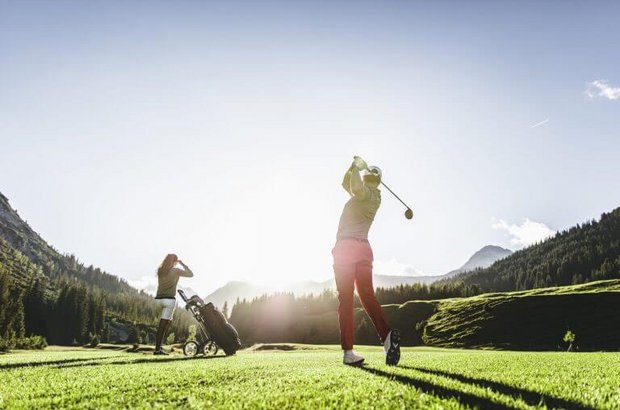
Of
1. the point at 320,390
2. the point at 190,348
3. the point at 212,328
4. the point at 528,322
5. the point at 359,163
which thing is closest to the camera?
the point at 320,390

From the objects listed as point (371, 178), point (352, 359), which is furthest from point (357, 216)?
point (352, 359)

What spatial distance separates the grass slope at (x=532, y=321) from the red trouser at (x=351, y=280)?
91863 millimetres

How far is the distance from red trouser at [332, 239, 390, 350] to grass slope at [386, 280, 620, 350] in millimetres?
91863

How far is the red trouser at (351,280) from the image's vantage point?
754 centimetres

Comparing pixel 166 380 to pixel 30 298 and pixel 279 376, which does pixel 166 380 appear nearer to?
pixel 279 376

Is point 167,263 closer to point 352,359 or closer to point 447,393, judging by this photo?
point 352,359

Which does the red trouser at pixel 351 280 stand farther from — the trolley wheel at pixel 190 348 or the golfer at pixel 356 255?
the trolley wheel at pixel 190 348

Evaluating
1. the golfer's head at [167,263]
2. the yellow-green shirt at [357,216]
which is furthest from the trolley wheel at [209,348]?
the yellow-green shirt at [357,216]

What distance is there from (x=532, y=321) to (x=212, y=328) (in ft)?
357

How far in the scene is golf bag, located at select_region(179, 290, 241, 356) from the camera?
492 inches

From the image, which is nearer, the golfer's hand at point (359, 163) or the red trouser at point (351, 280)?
the red trouser at point (351, 280)

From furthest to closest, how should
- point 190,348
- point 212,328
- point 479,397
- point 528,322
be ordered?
point 528,322
point 190,348
point 212,328
point 479,397

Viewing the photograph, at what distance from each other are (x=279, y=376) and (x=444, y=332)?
4610 inches

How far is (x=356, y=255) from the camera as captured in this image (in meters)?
7.84
